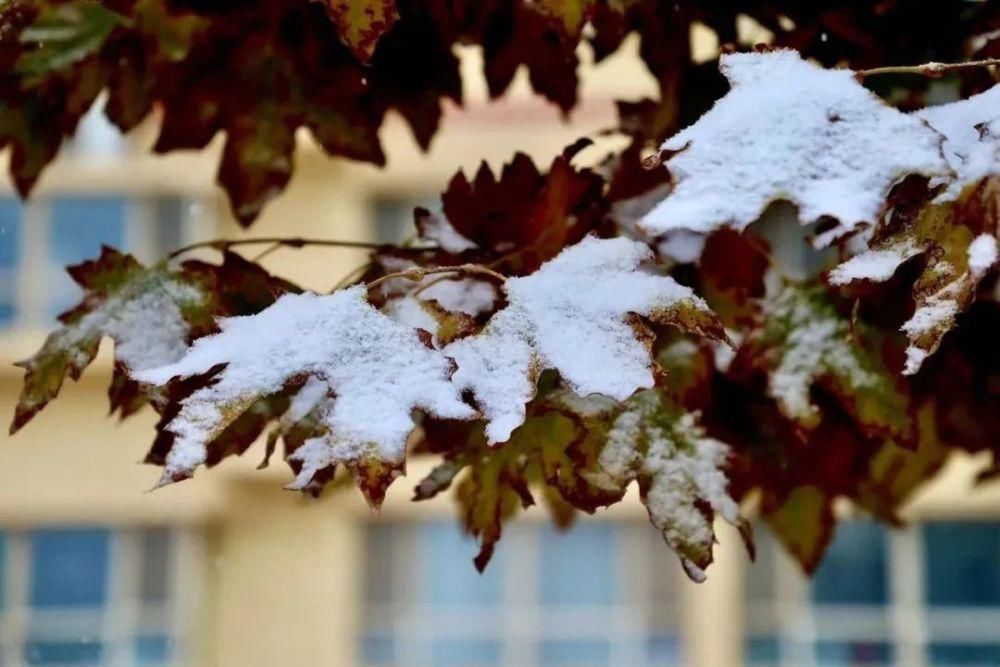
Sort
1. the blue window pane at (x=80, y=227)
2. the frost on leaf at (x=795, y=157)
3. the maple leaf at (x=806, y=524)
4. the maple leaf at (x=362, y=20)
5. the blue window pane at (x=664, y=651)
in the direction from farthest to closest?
the blue window pane at (x=80, y=227), the blue window pane at (x=664, y=651), the maple leaf at (x=806, y=524), the maple leaf at (x=362, y=20), the frost on leaf at (x=795, y=157)

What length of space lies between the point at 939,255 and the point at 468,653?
10.6 ft

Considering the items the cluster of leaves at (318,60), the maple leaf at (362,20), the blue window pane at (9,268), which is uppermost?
the blue window pane at (9,268)

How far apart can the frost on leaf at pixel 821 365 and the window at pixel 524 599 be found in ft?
9.24

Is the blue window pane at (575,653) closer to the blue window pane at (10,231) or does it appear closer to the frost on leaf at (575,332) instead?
the blue window pane at (10,231)

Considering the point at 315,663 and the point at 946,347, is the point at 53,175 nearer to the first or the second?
the point at 315,663

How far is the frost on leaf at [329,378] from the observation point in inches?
19.3

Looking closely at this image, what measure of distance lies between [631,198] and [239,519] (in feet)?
9.46

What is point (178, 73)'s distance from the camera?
2.61ft

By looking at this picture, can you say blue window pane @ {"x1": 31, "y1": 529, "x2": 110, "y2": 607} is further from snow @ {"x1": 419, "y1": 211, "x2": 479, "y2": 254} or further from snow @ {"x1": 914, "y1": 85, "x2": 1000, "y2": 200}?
snow @ {"x1": 914, "y1": 85, "x2": 1000, "y2": 200}

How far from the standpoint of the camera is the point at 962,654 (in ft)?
11.2

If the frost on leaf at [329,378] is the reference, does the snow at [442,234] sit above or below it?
above

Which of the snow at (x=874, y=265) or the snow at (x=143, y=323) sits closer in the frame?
the snow at (x=874, y=265)

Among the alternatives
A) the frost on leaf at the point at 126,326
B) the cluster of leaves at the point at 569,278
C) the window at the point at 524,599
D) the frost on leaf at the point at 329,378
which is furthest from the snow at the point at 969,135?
the window at the point at 524,599

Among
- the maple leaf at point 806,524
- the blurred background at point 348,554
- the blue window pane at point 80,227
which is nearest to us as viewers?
the maple leaf at point 806,524
